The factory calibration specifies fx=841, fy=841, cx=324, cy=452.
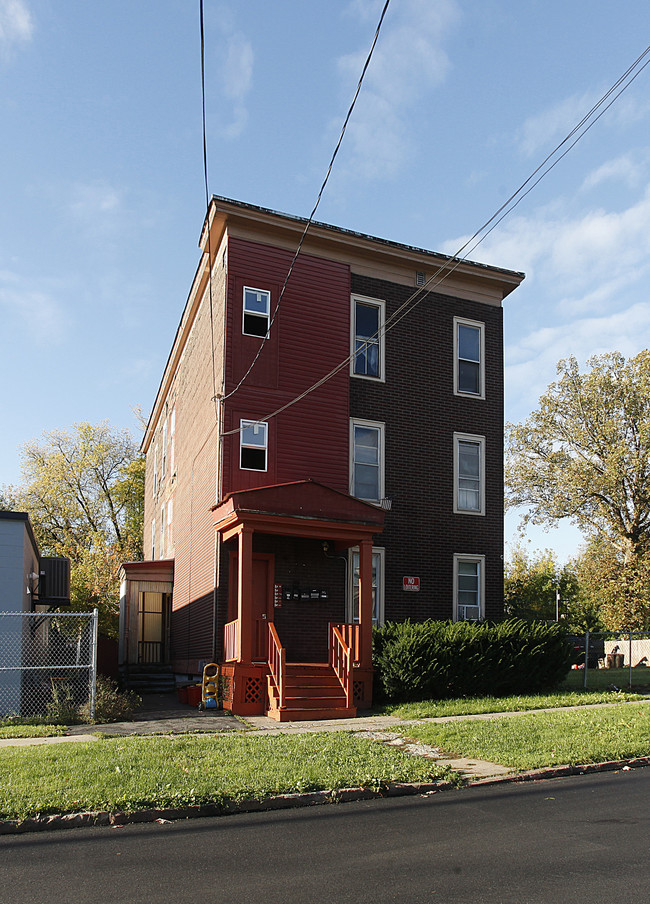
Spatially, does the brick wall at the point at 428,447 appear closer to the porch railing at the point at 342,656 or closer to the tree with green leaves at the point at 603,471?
the porch railing at the point at 342,656

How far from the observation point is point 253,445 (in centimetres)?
1845

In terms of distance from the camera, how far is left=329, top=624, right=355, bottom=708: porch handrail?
14.8 metres

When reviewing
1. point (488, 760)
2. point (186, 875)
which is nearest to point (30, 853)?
point (186, 875)

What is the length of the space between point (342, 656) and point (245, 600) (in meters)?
2.04

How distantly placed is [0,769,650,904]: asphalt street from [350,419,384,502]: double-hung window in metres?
11.7

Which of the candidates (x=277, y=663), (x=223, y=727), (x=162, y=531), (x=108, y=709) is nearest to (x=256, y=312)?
(x=277, y=663)

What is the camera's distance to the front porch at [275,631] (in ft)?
48.6

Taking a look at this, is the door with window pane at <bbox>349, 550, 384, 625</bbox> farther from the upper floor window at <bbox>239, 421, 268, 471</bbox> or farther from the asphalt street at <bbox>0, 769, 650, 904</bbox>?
the asphalt street at <bbox>0, 769, 650, 904</bbox>

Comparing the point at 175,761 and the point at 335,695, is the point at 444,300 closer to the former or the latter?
the point at 335,695

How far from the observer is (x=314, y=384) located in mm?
19266

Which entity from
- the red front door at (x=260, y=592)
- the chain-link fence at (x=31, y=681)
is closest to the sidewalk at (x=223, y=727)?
the chain-link fence at (x=31, y=681)

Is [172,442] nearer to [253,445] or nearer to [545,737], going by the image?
[253,445]

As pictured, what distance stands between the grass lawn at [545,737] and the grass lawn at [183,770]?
1.03 m

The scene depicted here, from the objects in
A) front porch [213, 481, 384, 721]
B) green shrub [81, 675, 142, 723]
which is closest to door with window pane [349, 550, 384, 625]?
front porch [213, 481, 384, 721]
